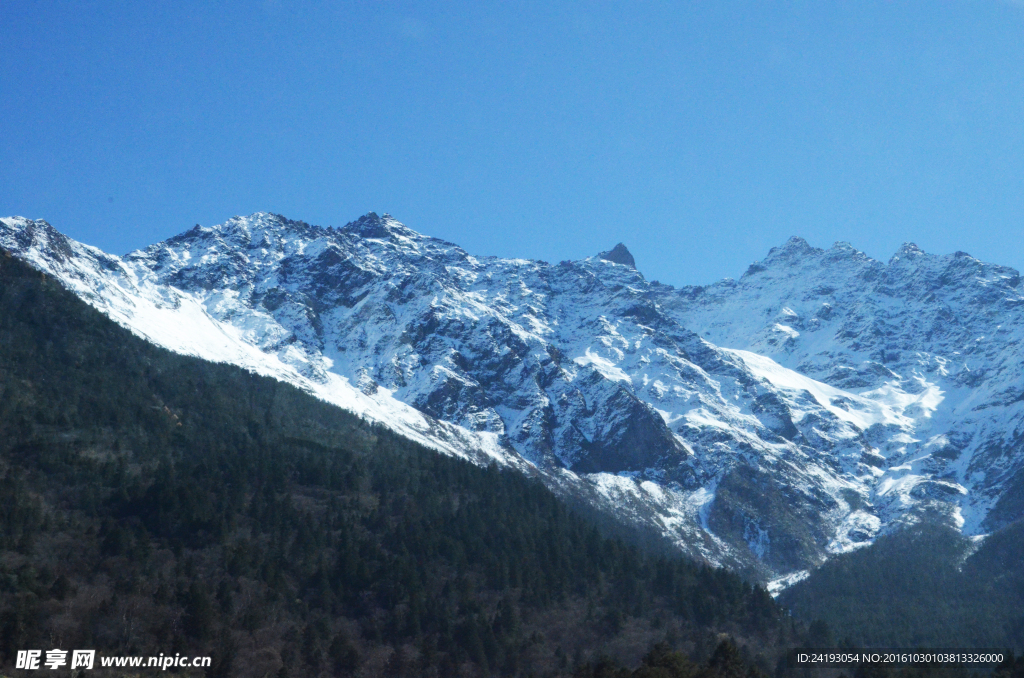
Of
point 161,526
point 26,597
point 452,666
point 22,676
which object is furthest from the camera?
point 161,526

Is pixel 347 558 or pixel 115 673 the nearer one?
pixel 115 673

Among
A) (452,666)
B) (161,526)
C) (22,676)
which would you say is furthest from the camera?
(161,526)

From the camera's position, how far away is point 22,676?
13900 cm

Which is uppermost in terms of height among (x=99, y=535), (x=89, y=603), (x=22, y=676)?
(x=99, y=535)

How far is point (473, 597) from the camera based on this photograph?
198125 millimetres

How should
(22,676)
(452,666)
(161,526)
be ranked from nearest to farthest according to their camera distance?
1. (22,676)
2. (452,666)
3. (161,526)

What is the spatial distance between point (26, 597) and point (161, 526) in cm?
3690

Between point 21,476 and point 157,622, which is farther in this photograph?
point 21,476

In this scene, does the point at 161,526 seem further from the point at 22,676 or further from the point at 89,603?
the point at 22,676

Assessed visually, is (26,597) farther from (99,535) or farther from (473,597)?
(473,597)

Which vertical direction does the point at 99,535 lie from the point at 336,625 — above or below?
above

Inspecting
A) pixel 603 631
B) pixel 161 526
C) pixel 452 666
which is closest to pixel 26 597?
pixel 161 526

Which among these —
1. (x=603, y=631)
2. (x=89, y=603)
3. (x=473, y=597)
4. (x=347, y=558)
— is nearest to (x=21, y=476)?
(x=89, y=603)

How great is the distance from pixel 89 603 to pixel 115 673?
25.3 metres
